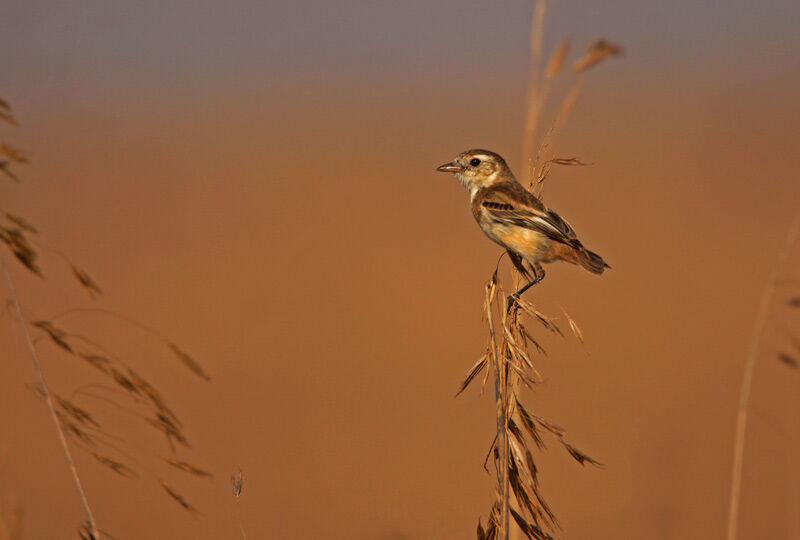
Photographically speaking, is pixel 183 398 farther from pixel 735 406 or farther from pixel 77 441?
pixel 77 441

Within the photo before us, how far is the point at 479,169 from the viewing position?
518 centimetres

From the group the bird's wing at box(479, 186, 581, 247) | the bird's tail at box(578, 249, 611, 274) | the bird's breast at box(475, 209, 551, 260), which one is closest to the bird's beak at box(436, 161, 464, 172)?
the bird's wing at box(479, 186, 581, 247)

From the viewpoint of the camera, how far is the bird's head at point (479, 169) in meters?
5.06

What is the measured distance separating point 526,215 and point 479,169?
88cm

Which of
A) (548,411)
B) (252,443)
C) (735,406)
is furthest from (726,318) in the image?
(252,443)

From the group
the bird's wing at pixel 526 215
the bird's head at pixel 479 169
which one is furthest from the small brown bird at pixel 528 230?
the bird's head at pixel 479 169

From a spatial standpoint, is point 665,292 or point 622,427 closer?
point 622,427

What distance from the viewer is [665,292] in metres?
14.1

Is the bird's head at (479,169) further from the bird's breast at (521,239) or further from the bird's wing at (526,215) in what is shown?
the bird's breast at (521,239)

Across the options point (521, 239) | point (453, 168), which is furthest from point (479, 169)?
point (521, 239)

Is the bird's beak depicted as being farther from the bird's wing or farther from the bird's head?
the bird's wing

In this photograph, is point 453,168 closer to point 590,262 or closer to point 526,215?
point 526,215

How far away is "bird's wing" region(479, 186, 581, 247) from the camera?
430cm

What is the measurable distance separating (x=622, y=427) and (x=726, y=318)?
12.9 feet
